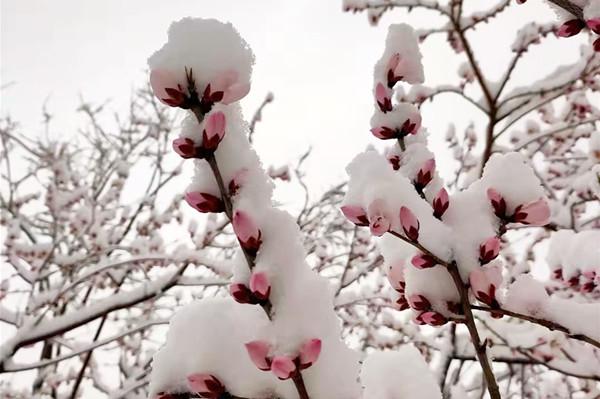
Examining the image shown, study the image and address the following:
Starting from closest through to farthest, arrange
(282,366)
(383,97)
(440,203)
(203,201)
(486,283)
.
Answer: (282,366)
(203,201)
(486,283)
(440,203)
(383,97)

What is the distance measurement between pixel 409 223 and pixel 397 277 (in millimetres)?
212

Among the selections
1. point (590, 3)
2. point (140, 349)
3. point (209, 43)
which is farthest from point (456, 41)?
point (140, 349)

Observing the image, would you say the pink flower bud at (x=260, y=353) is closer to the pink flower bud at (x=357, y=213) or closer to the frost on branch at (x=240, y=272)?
the frost on branch at (x=240, y=272)

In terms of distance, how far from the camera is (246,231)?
690 mm

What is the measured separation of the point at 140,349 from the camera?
6.57 meters

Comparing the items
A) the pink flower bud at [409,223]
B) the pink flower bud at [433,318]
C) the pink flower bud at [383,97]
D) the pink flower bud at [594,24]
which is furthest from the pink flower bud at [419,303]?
the pink flower bud at [594,24]

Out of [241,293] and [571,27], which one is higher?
[571,27]

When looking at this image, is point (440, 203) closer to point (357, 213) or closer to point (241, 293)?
point (357, 213)

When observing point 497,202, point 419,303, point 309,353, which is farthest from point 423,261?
point 309,353

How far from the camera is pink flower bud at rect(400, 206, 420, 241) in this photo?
3.13ft

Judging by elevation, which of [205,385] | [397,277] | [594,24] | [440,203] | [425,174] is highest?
[594,24]

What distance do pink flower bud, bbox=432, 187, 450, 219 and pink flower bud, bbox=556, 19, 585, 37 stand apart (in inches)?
16.8

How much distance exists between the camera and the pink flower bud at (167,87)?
705mm

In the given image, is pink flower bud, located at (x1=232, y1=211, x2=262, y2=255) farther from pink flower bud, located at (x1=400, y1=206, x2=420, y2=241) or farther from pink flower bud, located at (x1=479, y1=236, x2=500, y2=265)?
pink flower bud, located at (x1=479, y1=236, x2=500, y2=265)
